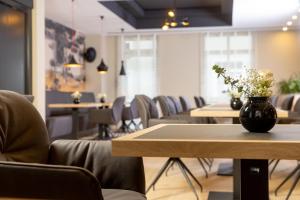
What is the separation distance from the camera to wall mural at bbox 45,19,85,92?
919 centimetres

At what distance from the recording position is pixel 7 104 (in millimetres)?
1917

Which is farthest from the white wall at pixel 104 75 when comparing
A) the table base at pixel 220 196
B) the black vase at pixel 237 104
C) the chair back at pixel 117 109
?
the table base at pixel 220 196

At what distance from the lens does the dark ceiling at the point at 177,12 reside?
9562mm

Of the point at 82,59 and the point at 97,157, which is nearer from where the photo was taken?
the point at 97,157

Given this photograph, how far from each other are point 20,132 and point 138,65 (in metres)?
9.59

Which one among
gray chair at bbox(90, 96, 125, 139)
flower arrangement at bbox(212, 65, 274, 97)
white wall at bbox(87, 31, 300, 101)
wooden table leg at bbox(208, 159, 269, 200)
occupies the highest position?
white wall at bbox(87, 31, 300, 101)

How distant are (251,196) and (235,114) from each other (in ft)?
7.13

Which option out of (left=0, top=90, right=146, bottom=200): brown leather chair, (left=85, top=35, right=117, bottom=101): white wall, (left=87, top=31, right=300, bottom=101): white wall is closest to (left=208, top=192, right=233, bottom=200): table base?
(left=0, top=90, right=146, bottom=200): brown leather chair

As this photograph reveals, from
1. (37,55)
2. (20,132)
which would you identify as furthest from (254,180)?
(37,55)

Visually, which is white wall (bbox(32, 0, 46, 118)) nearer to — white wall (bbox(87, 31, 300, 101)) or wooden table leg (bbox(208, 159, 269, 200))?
wooden table leg (bbox(208, 159, 269, 200))

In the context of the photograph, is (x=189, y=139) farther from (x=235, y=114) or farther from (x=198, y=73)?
(x=198, y=73)

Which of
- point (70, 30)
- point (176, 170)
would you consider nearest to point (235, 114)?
point (176, 170)

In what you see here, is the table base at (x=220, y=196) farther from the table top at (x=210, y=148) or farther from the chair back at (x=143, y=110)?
the table top at (x=210, y=148)

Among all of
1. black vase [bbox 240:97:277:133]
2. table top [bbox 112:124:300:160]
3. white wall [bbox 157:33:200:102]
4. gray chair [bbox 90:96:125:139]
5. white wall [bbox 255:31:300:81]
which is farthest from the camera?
white wall [bbox 157:33:200:102]
